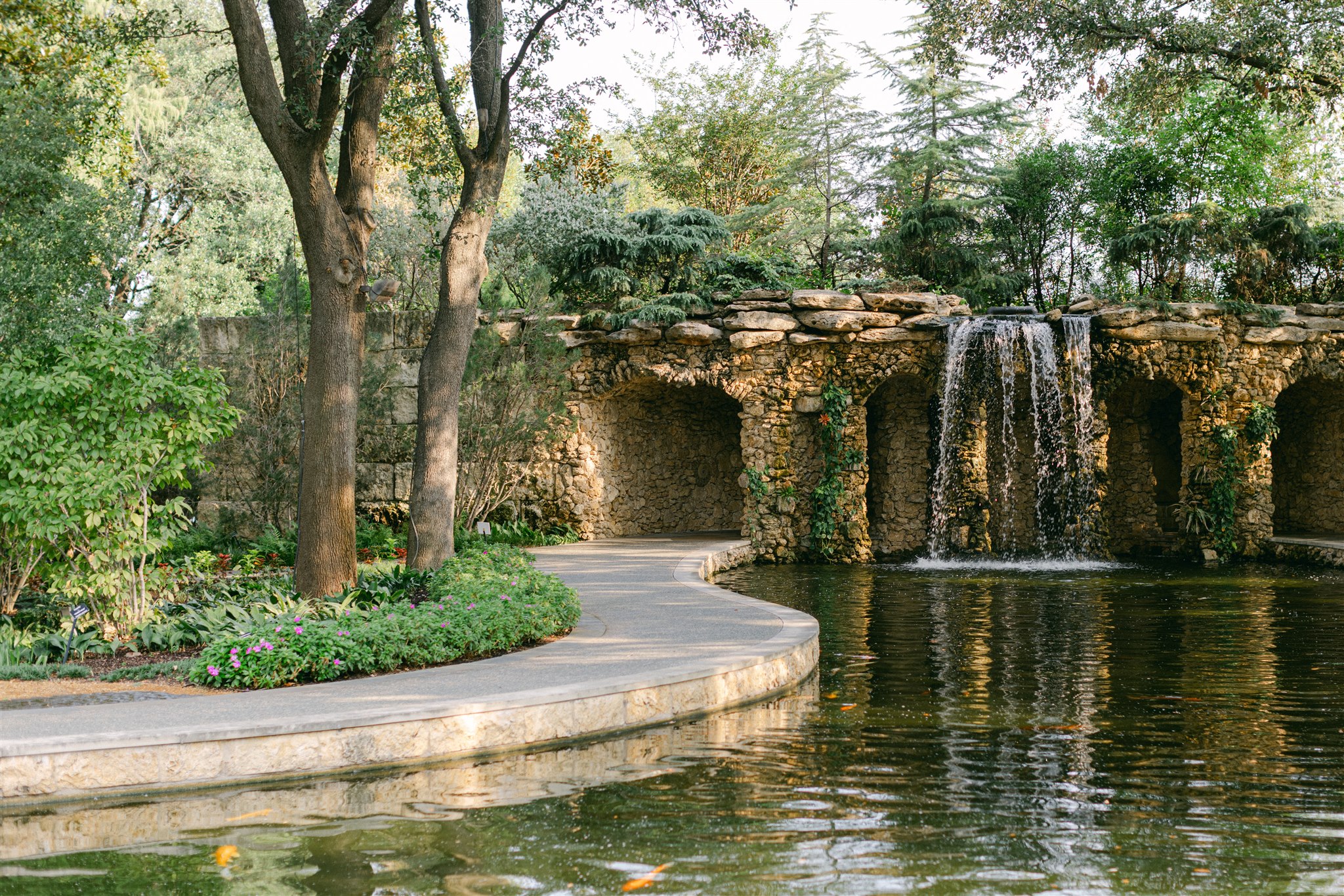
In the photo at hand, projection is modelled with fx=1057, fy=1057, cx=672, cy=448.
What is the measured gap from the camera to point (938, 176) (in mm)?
25266

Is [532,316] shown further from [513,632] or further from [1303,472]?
[1303,472]

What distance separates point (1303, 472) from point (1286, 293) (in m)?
3.59

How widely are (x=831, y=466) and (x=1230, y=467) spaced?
6.24 m

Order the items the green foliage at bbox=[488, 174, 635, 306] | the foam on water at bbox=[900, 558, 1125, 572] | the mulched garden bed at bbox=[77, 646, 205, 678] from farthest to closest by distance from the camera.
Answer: the green foliage at bbox=[488, 174, 635, 306] < the foam on water at bbox=[900, 558, 1125, 572] < the mulched garden bed at bbox=[77, 646, 205, 678]

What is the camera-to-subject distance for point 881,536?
61.7ft

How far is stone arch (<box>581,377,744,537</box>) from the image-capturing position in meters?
17.8

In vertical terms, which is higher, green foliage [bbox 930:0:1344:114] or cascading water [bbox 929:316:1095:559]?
green foliage [bbox 930:0:1344:114]

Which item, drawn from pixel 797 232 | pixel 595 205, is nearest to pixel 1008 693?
pixel 595 205

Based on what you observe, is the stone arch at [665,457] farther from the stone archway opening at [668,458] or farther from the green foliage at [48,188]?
the green foliage at [48,188]

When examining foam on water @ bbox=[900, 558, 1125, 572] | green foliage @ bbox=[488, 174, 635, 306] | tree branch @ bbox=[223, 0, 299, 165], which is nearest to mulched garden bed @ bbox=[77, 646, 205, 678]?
tree branch @ bbox=[223, 0, 299, 165]

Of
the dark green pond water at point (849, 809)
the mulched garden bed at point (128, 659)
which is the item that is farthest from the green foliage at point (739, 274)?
the mulched garden bed at point (128, 659)

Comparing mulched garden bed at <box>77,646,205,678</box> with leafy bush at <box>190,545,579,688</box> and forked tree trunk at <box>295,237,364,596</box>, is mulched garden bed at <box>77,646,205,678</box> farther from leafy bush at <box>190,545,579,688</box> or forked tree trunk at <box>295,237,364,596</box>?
forked tree trunk at <box>295,237,364,596</box>

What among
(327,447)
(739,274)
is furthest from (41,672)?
(739,274)

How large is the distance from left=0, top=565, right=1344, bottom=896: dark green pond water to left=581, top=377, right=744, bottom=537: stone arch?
1080 cm
